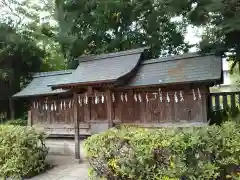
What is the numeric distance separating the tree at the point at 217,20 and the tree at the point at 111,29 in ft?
17.4

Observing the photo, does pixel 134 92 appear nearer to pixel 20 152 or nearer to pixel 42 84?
pixel 20 152

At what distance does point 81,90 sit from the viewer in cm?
1053

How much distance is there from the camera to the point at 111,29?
52.2 ft

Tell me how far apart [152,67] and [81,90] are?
287 centimetres

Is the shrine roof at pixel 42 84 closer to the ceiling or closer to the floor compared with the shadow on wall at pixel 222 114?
closer to the ceiling

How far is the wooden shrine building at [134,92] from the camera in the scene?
30.3 feet

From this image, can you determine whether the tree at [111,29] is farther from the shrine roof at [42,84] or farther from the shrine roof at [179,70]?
the shrine roof at [179,70]

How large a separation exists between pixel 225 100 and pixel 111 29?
8412mm

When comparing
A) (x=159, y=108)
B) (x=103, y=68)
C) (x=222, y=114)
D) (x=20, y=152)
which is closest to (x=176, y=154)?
(x=159, y=108)

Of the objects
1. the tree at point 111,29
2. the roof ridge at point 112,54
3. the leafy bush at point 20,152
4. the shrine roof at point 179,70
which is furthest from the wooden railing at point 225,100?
the leafy bush at point 20,152

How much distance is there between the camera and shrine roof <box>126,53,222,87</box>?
29.3 ft

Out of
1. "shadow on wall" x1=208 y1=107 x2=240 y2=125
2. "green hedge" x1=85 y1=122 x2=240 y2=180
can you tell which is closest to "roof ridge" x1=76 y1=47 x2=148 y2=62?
"shadow on wall" x1=208 y1=107 x2=240 y2=125

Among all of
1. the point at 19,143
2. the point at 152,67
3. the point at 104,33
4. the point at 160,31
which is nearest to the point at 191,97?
the point at 152,67

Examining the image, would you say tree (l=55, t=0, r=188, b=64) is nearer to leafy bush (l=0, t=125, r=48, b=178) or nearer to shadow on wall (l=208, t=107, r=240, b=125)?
shadow on wall (l=208, t=107, r=240, b=125)
